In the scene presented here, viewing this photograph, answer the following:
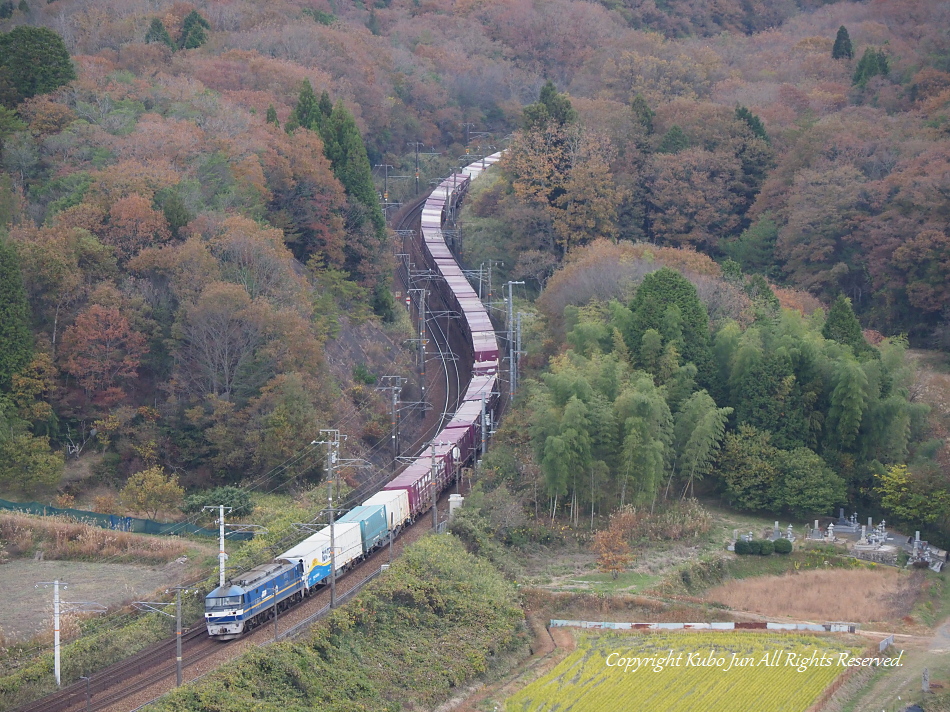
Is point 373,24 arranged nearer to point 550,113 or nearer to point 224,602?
point 550,113

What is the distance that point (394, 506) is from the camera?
121ft

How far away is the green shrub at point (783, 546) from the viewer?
120ft

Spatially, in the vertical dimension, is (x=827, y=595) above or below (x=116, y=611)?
below

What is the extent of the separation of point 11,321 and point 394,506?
48.2 feet

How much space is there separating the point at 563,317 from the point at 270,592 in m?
23.4

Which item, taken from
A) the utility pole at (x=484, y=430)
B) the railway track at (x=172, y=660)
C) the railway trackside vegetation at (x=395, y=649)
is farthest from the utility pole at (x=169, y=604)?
the utility pole at (x=484, y=430)

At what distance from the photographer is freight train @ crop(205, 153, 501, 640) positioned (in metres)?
28.9

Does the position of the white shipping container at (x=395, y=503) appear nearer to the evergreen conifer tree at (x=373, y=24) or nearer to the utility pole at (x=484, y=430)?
the utility pole at (x=484, y=430)

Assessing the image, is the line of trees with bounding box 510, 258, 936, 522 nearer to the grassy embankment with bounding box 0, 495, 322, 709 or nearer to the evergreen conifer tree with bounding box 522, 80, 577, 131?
the grassy embankment with bounding box 0, 495, 322, 709

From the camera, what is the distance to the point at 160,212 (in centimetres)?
4641

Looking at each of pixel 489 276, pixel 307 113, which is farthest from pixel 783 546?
pixel 307 113

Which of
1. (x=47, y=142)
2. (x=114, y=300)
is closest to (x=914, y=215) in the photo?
(x=114, y=300)

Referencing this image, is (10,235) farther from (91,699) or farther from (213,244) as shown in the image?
(91,699)

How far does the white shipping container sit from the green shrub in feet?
37.5
